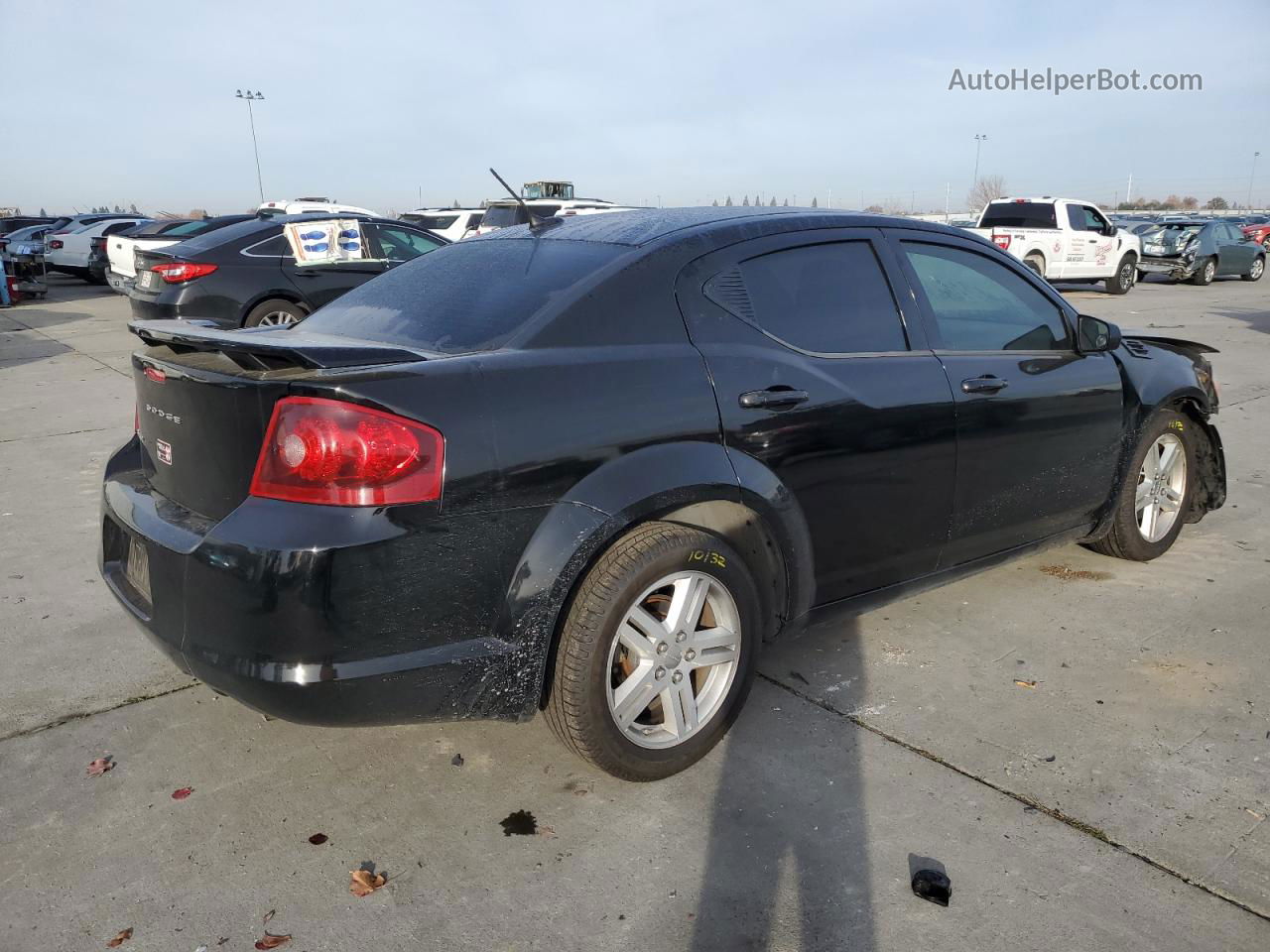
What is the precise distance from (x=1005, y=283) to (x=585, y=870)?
2.87 metres

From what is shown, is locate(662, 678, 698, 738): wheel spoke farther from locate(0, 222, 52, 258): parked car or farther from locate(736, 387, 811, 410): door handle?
locate(0, 222, 52, 258): parked car

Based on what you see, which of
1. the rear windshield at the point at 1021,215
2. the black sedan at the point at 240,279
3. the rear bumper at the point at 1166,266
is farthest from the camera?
the rear bumper at the point at 1166,266

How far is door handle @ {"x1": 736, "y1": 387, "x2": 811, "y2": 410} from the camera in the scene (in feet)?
10.1

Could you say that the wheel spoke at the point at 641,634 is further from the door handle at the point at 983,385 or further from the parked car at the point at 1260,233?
the parked car at the point at 1260,233

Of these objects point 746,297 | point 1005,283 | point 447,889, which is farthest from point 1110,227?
point 447,889

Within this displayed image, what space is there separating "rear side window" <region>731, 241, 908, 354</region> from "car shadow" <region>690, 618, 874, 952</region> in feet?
4.09

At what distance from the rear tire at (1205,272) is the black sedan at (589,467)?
23902mm

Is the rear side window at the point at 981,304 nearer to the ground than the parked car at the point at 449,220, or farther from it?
nearer to the ground

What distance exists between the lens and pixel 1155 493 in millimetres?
4809

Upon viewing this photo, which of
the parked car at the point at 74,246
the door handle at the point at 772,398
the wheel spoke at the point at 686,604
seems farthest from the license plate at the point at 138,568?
the parked car at the point at 74,246

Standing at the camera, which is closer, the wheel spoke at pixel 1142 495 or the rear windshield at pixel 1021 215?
the wheel spoke at pixel 1142 495

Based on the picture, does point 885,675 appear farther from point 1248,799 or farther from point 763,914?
point 763,914

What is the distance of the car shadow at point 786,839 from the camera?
95.4 inches

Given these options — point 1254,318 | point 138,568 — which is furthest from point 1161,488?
point 1254,318
